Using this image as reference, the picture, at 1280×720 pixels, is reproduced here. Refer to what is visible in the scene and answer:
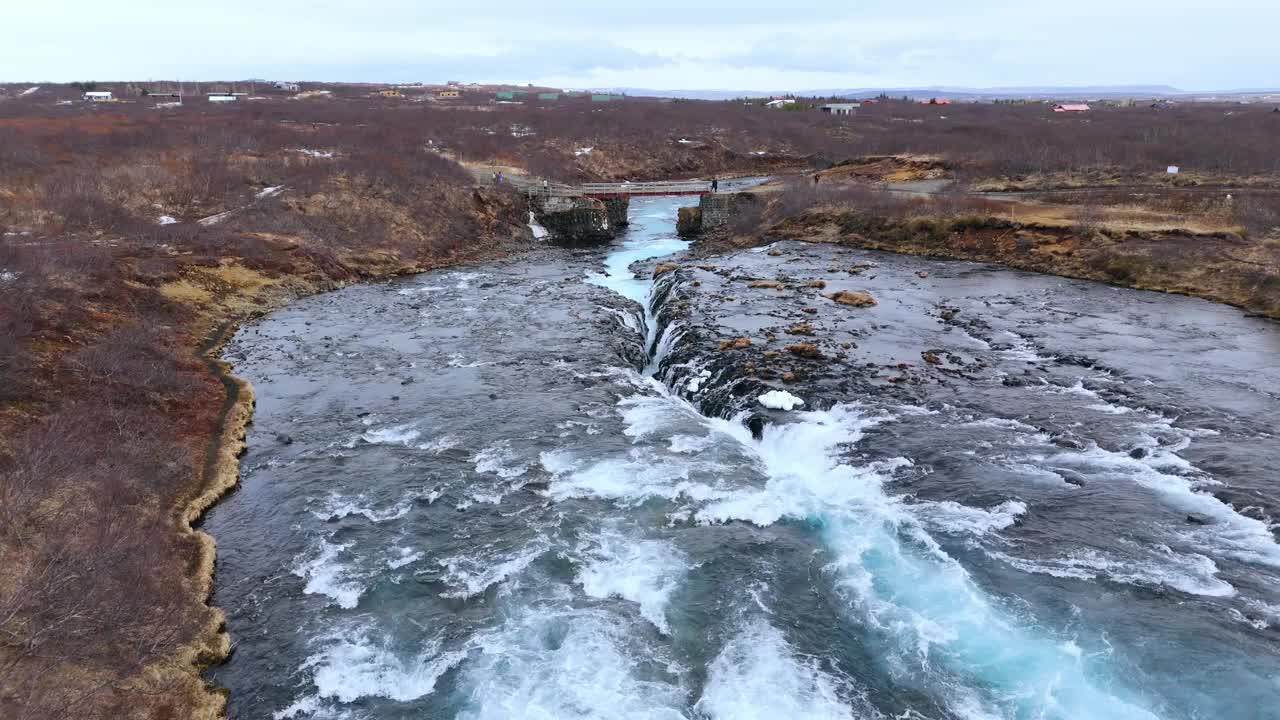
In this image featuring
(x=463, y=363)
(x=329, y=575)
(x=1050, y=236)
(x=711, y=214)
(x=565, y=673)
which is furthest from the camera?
(x=711, y=214)

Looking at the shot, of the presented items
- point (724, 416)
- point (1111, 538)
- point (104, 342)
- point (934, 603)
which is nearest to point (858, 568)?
point (934, 603)

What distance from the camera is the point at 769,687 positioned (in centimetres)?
1179

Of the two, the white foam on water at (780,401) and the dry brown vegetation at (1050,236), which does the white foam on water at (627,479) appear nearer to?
the white foam on water at (780,401)

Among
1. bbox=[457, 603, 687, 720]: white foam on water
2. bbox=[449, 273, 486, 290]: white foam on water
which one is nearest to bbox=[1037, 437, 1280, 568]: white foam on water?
bbox=[457, 603, 687, 720]: white foam on water

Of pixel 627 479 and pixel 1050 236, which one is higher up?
pixel 1050 236

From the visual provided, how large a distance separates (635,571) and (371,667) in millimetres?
5151

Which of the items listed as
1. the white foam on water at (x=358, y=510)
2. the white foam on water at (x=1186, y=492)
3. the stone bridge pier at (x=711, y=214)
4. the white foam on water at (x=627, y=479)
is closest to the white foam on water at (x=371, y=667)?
the white foam on water at (x=358, y=510)

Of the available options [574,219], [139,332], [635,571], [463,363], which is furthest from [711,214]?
[635,571]

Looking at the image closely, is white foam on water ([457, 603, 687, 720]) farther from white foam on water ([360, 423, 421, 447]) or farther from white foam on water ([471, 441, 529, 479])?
white foam on water ([360, 423, 421, 447])

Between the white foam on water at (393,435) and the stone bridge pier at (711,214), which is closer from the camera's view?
the white foam on water at (393,435)

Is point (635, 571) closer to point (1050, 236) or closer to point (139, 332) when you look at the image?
point (139, 332)

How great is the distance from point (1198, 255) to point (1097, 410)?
19.6 metres

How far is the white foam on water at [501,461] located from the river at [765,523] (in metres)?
0.09

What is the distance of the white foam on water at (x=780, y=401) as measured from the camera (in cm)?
2155
